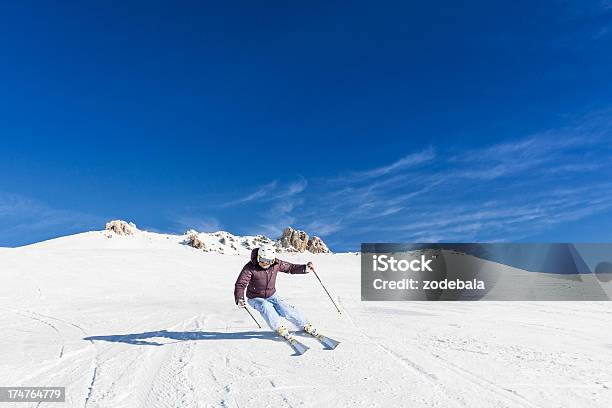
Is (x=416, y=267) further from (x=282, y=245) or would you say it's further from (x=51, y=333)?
(x=282, y=245)

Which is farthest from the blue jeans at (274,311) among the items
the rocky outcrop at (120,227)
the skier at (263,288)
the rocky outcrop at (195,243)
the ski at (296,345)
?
the rocky outcrop at (120,227)

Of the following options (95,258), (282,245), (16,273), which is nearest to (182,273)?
(95,258)

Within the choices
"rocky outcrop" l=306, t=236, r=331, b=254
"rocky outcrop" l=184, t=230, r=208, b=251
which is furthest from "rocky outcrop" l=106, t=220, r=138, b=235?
"rocky outcrop" l=306, t=236, r=331, b=254

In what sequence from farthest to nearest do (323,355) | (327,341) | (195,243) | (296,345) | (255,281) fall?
(195,243), (255,281), (327,341), (296,345), (323,355)

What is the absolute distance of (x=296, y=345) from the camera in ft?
25.7

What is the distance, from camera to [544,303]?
49.4ft

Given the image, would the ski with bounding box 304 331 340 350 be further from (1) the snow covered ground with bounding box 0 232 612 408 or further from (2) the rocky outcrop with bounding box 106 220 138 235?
(2) the rocky outcrop with bounding box 106 220 138 235

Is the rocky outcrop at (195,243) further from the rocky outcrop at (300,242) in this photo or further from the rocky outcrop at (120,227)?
the rocky outcrop at (300,242)

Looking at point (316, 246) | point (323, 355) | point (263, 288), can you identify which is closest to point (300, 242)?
point (316, 246)

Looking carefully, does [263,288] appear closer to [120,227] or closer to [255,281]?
[255,281]

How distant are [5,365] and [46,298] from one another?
40.6 feet

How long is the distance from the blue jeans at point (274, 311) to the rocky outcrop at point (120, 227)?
5254 cm

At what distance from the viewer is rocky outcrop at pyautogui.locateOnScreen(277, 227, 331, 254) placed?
3071 inches

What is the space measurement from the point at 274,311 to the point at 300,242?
7109 cm
